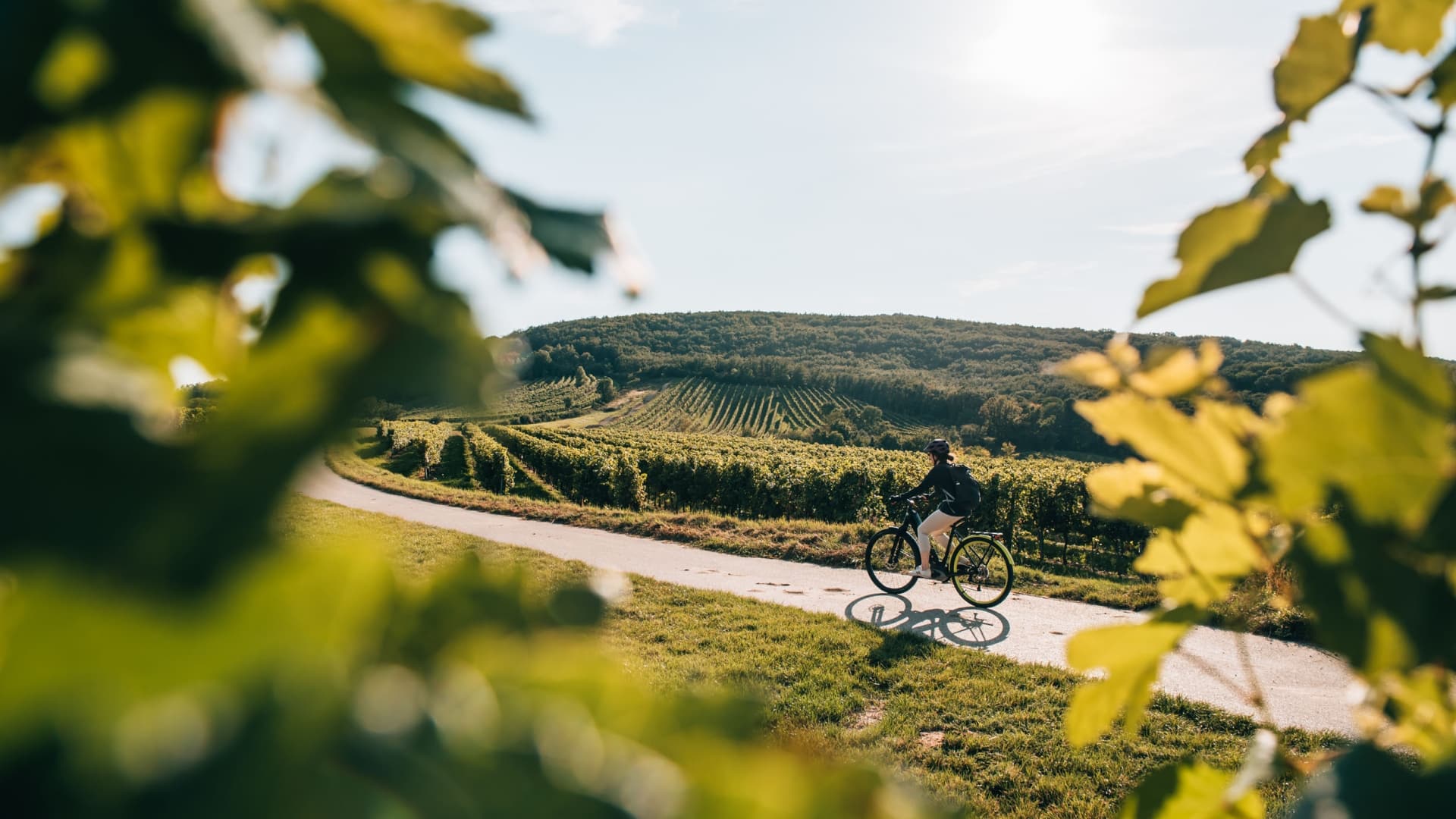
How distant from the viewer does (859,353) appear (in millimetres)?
100375

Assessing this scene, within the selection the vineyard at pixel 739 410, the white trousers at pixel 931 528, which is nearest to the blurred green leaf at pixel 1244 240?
the white trousers at pixel 931 528

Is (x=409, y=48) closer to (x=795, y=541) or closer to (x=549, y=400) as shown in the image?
(x=795, y=541)

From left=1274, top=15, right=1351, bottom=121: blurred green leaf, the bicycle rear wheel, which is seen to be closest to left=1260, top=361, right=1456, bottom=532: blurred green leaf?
left=1274, top=15, right=1351, bottom=121: blurred green leaf

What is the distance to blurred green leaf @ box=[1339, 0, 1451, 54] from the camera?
0.72m

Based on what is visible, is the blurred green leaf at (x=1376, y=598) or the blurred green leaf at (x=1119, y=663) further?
the blurred green leaf at (x=1119, y=663)

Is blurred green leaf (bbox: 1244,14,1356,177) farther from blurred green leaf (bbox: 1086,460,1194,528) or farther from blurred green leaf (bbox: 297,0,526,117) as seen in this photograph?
blurred green leaf (bbox: 297,0,526,117)

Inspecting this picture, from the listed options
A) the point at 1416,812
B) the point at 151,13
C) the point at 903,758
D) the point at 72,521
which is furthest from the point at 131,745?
the point at 903,758

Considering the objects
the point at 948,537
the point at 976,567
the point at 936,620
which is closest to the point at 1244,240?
the point at 936,620

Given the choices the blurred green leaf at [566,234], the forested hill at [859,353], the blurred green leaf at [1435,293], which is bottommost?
the blurred green leaf at [566,234]

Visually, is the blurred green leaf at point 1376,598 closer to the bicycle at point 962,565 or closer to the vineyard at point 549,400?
the bicycle at point 962,565

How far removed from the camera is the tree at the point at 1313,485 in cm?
45

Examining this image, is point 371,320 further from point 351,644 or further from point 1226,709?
point 1226,709

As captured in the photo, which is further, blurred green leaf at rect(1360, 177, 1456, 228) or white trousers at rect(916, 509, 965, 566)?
white trousers at rect(916, 509, 965, 566)

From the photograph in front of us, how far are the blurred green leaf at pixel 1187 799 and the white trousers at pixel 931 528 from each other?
939cm
